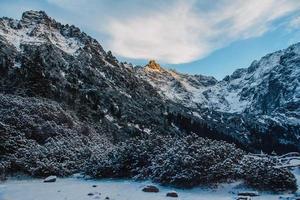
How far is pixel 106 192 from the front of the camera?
19.2 metres

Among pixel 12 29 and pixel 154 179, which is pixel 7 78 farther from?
pixel 12 29

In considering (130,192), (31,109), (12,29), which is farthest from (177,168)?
(12,29)

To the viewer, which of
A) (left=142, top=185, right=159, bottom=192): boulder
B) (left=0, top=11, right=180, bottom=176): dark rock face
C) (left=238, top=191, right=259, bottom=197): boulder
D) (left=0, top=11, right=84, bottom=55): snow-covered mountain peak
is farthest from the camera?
(left=0, top=11, right=84, bottom=55): snow-covered mountain peak

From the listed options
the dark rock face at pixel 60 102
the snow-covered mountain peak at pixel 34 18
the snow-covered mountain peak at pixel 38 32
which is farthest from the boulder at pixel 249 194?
the snow-covered mountain peak at pixel 34 18

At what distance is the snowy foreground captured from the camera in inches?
712

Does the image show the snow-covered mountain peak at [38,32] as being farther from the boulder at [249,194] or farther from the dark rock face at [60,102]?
the boulder at [249,194]

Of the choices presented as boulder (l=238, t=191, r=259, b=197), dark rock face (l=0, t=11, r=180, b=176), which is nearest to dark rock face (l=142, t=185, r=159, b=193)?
boulder (l=238, t=191, r=259, b=197)

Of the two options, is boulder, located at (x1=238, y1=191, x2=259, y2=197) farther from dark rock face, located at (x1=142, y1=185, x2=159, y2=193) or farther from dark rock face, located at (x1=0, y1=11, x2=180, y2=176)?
dark rock face, located at (x1=0, y1=11, x2=180, y2=176)

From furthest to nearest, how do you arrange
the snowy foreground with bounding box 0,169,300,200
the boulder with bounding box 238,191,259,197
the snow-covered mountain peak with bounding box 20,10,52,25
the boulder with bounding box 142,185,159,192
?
the snow-covered mountain peak with bounding box 20,10,52,25 → the boulder with bounding box 142,185,159,192 → the boulder with bounding box 238,191,259,197 → the snowy foreground with bounding box 0,169,300,200

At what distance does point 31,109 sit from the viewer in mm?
36906

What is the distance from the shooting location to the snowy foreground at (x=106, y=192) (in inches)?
712

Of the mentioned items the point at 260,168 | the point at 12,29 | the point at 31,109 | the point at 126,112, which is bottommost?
the point at 260,168

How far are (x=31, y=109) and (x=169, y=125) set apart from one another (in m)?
98.7

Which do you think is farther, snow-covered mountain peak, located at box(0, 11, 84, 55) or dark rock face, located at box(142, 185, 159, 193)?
snow-covered mountain peak, located at box(0, 11, 84, 55)
